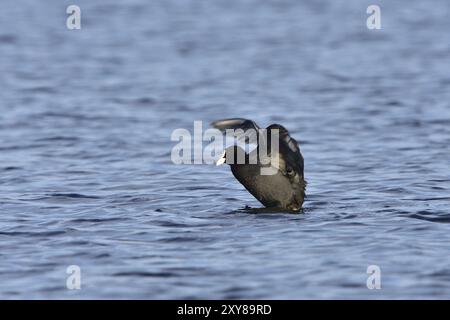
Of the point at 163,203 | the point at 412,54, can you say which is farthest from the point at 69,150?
the point at 412,54

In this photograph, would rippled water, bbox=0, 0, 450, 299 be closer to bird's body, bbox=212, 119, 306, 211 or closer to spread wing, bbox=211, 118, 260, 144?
bird's body, bbox=212, 119, 306, 211

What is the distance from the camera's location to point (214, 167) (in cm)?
1719

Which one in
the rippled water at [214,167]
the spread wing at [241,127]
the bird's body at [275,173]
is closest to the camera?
the rippled water at [214,167]

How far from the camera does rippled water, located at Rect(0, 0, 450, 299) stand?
10.8m

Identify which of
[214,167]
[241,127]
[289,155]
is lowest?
[214,167]

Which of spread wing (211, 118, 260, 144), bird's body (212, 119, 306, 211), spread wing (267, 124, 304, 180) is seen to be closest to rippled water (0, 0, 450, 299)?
bird's body (212, 119, 306, 211)

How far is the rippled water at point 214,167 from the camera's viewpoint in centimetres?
1084

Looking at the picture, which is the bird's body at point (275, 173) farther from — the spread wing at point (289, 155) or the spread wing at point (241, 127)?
the spread wing at point (241, 127)

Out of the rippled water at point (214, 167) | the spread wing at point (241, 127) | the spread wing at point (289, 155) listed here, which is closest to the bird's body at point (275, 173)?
the spread wing at point (289, 155)

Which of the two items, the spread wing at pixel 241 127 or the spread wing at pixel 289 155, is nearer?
the spread wing at pixel 241 127

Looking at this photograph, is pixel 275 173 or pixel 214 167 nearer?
pixel 275 173

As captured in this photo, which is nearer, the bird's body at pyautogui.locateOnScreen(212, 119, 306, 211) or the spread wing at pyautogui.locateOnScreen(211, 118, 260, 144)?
the spread wing at pyautogui.locateOnScreen(211, 118, 260, 144)

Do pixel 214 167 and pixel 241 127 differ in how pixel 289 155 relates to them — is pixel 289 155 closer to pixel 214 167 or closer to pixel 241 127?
pixel 241 127

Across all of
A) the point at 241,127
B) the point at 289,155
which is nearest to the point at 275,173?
the point at 289,155
